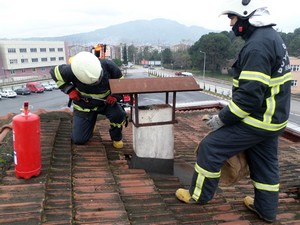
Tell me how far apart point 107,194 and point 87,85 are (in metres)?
1.58

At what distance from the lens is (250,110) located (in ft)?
6.69

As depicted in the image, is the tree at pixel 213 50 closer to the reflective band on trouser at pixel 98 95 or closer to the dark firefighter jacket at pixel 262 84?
the reflective band on trouser at pixel 98 95

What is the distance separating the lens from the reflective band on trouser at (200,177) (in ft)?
7.65

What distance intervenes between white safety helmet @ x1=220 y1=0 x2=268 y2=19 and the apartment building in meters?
51.7

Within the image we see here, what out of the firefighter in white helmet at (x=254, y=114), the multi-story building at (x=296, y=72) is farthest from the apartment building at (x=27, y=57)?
the firefighter in white helmet at (x=254, y=114)

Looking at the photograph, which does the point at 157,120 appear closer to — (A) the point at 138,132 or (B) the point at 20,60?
(A) the point at 138,132

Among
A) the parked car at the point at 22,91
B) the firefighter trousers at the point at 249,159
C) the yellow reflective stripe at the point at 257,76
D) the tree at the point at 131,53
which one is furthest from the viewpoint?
the tree at the point at 131,53

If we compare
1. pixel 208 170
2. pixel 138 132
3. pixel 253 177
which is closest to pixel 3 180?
pixel 138 132

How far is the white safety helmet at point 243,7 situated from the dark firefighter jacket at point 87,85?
1.75 m

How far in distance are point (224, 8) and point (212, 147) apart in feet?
3.77

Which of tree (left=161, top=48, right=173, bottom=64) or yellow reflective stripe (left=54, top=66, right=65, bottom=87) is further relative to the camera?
tree (left=161, top=48, right=173, bottom=64)

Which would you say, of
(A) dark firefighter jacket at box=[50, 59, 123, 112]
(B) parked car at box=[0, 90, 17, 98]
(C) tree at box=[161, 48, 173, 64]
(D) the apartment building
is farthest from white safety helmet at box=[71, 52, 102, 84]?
(C) tree at box=[161, 48, 173, 64]

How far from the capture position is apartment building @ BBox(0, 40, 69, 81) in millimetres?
47781

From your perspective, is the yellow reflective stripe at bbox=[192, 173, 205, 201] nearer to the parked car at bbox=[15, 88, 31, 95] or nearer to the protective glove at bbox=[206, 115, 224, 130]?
the protective glove at bbox=[206, 115, 224, 130]
